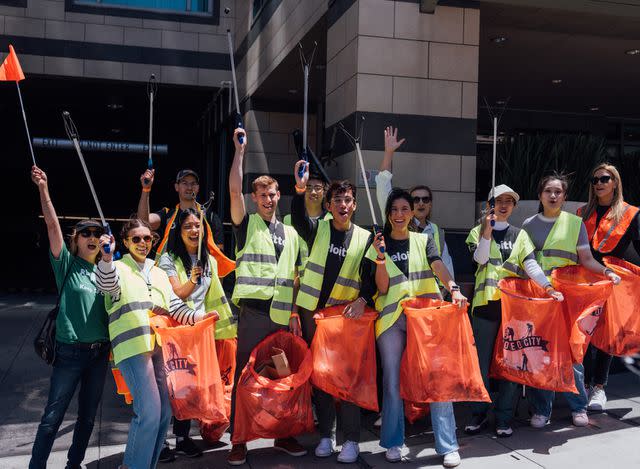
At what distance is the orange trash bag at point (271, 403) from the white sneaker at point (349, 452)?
0.27 m

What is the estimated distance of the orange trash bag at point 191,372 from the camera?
154 inches

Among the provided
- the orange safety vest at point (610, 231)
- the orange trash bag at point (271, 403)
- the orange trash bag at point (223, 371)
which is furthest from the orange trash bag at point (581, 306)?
the orange trash bag at point (223, 371)

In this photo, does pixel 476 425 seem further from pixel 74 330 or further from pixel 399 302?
pixel 74 330

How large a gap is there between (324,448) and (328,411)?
0.82 ft

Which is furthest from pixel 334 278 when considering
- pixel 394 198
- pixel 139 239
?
pixel 139 239

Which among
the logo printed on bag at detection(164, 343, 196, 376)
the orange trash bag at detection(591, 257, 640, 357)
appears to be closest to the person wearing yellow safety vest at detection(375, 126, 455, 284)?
the orange trash bag at detection(591, 257, 640, 357)

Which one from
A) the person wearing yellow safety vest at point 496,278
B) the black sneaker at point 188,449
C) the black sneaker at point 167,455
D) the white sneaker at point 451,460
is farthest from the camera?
the person wearing yellow safety vest at point 496,278

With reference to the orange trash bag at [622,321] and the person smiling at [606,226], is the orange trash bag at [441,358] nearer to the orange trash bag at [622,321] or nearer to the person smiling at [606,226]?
the orange trash bag at [622,321]

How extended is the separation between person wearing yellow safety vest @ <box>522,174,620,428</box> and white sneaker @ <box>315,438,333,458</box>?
1678 millimetres

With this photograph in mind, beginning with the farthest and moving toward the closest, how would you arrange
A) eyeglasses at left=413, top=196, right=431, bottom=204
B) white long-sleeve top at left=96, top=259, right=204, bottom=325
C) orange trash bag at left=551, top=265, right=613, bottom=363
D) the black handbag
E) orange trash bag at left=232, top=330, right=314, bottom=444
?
eyeglasses at left=413, top=196, right=431, bottom=204
orange trash bag at left=551, top=265, right=613, bottom=363
orange trash bag at left=232, top=330, right=314, bottom=444
the black handbag
white long-sleeve top at left=96, top=259, right=204, bottom=325

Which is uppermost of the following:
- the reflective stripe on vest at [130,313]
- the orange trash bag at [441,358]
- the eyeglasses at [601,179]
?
the eyeglasses at [601,179]

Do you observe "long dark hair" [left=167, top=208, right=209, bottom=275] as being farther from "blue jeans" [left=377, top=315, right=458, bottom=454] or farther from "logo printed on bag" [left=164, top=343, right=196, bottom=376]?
"blue jeans" [left=377, top=315, right=458, bottom=454]

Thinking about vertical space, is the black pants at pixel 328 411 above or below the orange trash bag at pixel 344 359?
below

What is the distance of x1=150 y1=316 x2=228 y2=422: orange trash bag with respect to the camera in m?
3.92
